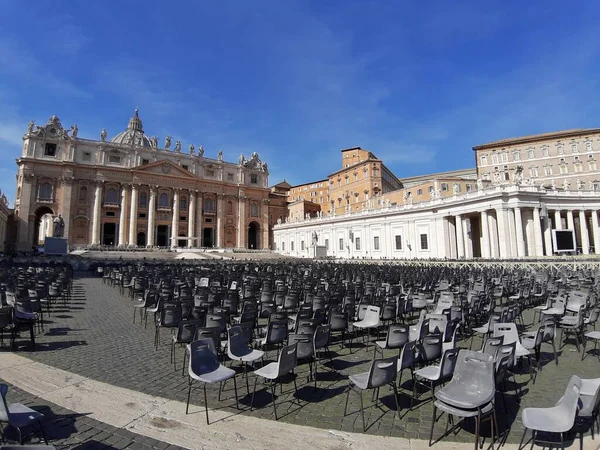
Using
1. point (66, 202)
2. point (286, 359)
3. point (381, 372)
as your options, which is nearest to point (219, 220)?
point (66, 202)

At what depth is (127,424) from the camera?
393 centimetres

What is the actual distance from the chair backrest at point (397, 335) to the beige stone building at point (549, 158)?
2183 inches

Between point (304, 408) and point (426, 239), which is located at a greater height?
point (426, 239)

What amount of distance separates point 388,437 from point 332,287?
8648 millimetres

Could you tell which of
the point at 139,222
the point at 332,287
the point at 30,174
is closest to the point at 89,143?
the point at 30,174

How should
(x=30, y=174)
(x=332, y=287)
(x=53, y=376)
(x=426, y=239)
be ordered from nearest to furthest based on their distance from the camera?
(x=53, y=376), (x=332, y=287), (x=426, y=239), (x=30, y=174)

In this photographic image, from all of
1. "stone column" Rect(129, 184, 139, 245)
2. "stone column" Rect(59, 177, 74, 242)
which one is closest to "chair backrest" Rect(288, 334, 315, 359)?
"stone column" Rect(129, 184, 139, 245)

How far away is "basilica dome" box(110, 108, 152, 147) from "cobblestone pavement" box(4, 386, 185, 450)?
73.8m

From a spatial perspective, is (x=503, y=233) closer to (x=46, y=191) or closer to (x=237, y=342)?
(x=237, y=342)

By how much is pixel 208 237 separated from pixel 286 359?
68.7 m

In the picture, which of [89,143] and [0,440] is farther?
[89,143]

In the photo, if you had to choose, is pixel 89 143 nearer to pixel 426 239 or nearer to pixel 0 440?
pixel 426 239

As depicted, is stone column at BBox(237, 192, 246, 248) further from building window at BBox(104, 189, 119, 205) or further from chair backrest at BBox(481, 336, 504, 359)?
chair backrest at BBox(481, 336, 504, 359)

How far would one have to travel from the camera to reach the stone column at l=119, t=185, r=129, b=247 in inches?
2277
